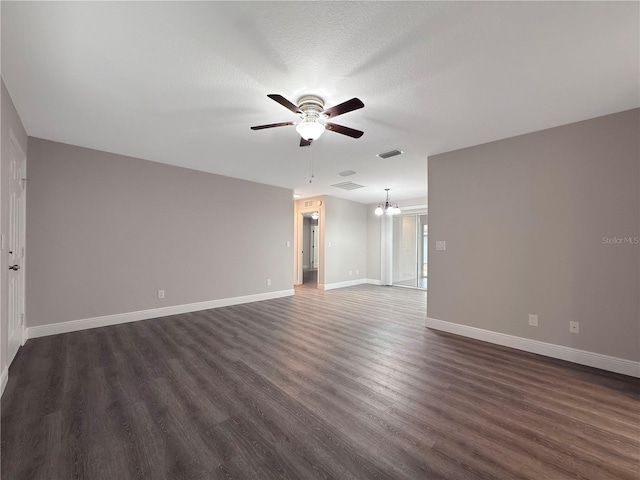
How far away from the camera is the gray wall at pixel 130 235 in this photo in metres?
3.48

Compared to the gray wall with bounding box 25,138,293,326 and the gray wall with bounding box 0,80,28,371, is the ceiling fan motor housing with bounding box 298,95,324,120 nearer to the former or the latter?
the gray wall with bounding box 0,80,28,371

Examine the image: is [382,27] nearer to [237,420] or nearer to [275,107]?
[275,107]

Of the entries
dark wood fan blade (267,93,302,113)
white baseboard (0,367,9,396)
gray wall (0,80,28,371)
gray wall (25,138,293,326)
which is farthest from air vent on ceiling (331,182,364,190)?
white baseboard (0,367,9,396)

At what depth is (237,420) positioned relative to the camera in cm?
185

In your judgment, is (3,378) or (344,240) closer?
(3,378)

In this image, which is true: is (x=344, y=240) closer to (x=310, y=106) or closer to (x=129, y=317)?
(x=129, y=317)

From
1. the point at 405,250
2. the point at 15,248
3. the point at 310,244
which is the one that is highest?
the point at 15,248

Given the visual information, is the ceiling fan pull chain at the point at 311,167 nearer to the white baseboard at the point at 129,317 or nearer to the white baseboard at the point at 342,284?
the white baseboard at the point at 129,317

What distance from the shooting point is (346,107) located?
2139 mm

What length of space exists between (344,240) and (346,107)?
583 centimetres

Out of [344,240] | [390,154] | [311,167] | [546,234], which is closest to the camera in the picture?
[546,234]

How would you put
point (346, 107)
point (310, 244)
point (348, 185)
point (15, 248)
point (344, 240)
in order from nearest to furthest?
point (346, 107) → point (15, 248) → point (348, 185) → point (344, 240) → point (310, 244)

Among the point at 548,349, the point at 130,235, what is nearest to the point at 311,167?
the point at 130,235

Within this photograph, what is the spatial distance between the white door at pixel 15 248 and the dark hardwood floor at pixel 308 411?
26cm
